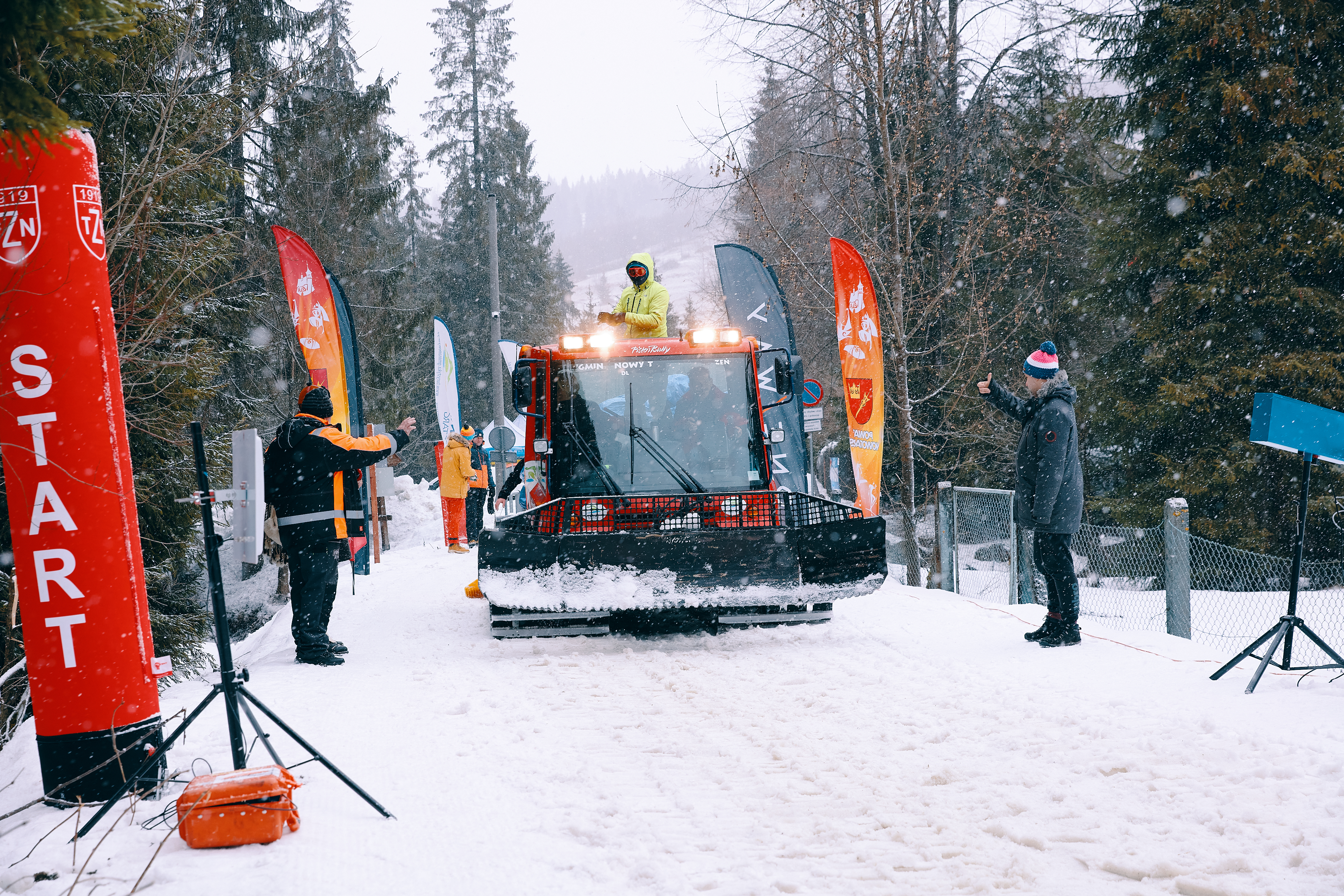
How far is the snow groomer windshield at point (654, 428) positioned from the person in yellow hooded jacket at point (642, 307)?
103cm

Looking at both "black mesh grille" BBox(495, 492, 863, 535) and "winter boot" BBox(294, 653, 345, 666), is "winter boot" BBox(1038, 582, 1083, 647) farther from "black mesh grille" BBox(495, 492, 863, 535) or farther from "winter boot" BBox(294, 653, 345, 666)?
"winter boot" BBox(294, 653, 345, 666)

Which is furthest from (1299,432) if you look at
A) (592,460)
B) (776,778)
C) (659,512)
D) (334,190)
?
(334,190)

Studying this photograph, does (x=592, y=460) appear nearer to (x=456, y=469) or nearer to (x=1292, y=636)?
(x=1292, y=636)

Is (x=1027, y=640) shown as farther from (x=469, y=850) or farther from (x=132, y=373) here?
(x=132, y=373)

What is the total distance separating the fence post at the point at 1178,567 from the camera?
695 cm

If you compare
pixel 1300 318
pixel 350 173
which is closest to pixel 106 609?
pixel 1300 318

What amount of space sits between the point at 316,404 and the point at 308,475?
58cm

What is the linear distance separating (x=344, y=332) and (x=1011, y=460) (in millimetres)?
13054

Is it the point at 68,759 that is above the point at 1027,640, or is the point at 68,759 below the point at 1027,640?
above

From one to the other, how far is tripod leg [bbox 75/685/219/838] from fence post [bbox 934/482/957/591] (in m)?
8.56

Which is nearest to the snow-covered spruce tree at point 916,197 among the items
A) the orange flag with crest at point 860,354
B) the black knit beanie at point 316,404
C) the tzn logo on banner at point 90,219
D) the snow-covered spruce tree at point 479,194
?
the orange flag with crest at point 860,354

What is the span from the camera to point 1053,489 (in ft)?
20.5

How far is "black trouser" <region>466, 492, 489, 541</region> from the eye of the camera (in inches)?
623

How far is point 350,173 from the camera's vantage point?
2227cm
